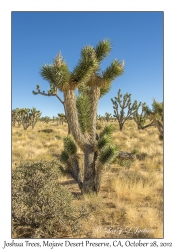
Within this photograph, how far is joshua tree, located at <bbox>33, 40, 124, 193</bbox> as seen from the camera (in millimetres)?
5133

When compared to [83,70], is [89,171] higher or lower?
lower

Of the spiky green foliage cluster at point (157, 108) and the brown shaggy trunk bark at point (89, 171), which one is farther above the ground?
the spiky green foliage cluster at point (157, 108)

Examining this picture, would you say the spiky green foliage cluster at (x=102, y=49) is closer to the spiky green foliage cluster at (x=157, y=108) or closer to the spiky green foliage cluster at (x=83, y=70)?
the spiky green foliage cluster at (x=83, y=70)

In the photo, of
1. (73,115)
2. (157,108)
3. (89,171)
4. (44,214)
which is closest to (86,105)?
(73,115)

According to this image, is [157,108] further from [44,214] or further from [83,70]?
[44,214]

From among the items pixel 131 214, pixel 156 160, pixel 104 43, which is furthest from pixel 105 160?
A: pixel 156 160

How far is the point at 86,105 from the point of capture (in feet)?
19.4

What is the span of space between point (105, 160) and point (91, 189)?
1.01m

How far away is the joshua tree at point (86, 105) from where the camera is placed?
16.8 feet

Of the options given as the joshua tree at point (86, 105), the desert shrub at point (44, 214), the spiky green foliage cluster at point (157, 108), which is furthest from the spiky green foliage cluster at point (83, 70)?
the spiky green foliage cluster at point (157, 108)

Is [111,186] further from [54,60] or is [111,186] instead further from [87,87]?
[54,60]

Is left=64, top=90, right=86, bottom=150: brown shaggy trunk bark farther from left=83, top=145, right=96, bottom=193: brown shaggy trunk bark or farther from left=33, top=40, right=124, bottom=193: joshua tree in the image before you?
left=83, top=145, right=96, bottom=193: brown shaggy trunk bark

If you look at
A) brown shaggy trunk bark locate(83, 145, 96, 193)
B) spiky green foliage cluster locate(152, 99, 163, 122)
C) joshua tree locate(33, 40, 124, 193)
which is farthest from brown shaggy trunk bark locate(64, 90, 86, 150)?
spiky green foliage cluster locate(152, 99, 163, 122)

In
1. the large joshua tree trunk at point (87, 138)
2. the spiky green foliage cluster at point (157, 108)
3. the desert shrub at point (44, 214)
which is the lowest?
the desert shrub at point (44, 214)
